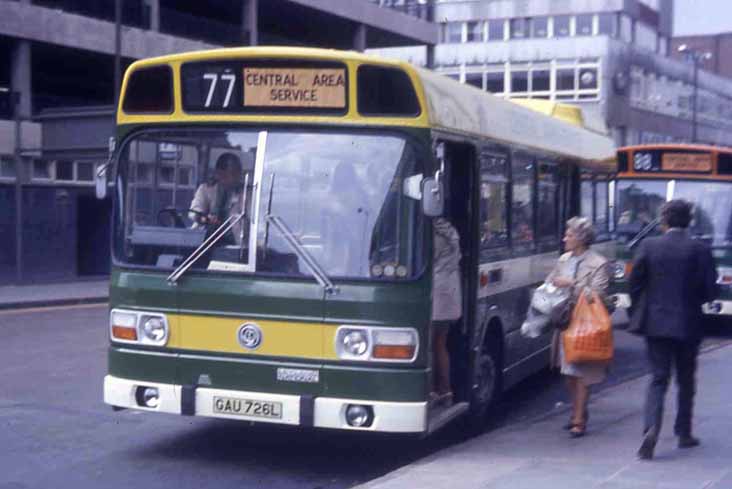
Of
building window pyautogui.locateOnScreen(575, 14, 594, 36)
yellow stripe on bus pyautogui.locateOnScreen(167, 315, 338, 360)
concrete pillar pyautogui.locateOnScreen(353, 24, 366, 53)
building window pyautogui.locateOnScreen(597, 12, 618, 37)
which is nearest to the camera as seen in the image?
yellow stripe on bus pyautogui.locateOnScreen(167, 315, 338, 360)

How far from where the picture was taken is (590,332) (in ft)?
29.3

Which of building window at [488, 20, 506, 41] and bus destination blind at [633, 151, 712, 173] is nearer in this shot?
bus destination blind at [633, 151, 712, 173]

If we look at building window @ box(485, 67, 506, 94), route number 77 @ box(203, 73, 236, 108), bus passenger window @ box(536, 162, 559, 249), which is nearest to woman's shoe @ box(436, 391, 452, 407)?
route number 77 @ box(203, 73, 236, 108)

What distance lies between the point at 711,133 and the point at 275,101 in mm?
71841

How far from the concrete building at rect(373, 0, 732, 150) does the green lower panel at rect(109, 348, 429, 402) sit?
168ft

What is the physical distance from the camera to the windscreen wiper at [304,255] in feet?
26.1

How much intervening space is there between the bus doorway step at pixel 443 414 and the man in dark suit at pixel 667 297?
1.44 meters

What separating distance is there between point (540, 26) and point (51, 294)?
43.3 meters

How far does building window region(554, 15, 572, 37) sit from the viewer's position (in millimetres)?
62500

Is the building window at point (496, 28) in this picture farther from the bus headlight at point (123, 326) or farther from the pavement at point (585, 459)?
the bus headlight at point (123, 326)

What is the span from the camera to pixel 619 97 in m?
61.8

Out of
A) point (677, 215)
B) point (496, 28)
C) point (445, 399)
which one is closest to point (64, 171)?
point (445, 399)

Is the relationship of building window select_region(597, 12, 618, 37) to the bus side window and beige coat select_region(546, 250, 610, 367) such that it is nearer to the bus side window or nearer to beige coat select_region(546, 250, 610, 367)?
the bus side window

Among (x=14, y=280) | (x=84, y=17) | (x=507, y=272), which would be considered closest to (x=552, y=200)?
(x=507, y=272)
